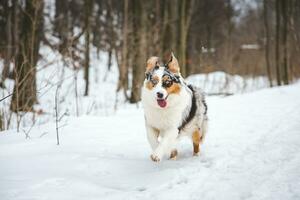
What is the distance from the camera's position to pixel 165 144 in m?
4.24

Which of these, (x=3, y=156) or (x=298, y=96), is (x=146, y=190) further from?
(x=298, y=96)

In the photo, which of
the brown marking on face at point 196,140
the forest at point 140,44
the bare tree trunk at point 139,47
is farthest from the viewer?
the bare tree trunk at point 139,47

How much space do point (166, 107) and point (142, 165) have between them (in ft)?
2.55

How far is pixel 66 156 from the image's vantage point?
4.33 metres

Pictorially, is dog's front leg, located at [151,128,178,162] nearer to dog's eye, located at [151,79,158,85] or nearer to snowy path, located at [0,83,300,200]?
snowy path, located at [0,83,300,200]

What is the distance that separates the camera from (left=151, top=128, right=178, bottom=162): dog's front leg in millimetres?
4075

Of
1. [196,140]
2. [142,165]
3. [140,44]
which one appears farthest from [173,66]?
[140,44]

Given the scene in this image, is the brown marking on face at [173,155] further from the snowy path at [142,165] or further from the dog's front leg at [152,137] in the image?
the dog's front leg at [152,137]

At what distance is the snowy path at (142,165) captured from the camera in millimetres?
3209

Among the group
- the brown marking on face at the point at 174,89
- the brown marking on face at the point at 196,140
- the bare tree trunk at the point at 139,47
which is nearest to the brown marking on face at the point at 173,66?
the brown marking on face at the point at 174,89

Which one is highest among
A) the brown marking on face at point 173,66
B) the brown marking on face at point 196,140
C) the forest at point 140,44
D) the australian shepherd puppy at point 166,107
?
the forest at point 140,44

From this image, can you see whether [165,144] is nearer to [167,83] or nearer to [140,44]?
[167,83]

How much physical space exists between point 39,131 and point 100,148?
4.67ft

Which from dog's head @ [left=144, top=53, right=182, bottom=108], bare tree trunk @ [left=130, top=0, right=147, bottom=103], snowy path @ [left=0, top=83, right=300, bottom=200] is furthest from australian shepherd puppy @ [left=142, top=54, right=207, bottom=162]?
bare tree trunk @ [left=130, top=0, right=147, bottom=103]
